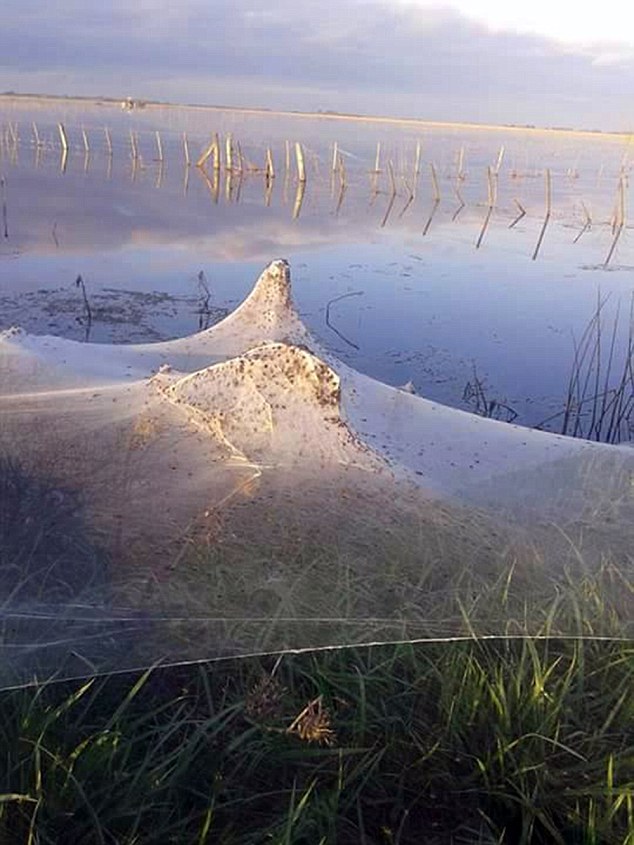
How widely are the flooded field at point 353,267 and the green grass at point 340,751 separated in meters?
4.31

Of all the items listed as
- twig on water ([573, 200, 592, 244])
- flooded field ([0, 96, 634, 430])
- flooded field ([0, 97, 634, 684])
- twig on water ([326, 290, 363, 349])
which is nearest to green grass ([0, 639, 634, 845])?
flooded field ([0, 97, 634, 684])

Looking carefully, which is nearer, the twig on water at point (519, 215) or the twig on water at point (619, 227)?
the twig on water at point (619, 227)

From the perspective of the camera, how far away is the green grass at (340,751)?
6.52 ft

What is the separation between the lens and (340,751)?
84.8 inches

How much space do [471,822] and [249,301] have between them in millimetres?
2617

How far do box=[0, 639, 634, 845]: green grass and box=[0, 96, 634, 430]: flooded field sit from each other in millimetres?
4312

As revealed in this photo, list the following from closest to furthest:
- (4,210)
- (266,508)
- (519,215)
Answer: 1. (266,508)
2. (4,210)
3. (519,215)

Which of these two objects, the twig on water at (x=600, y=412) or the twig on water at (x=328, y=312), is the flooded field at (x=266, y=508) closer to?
the twig on water at (x=600, y=412)

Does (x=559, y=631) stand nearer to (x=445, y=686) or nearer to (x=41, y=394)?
(x=445, y=686)

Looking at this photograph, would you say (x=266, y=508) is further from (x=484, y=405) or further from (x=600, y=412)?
(x=600, y=412)

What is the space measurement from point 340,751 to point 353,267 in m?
9.75

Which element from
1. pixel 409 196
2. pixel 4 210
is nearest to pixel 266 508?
pixel 4 210

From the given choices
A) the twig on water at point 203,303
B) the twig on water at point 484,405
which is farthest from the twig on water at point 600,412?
the twig on water at point 203,303

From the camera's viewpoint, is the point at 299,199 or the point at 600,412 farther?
the point at 299,199
